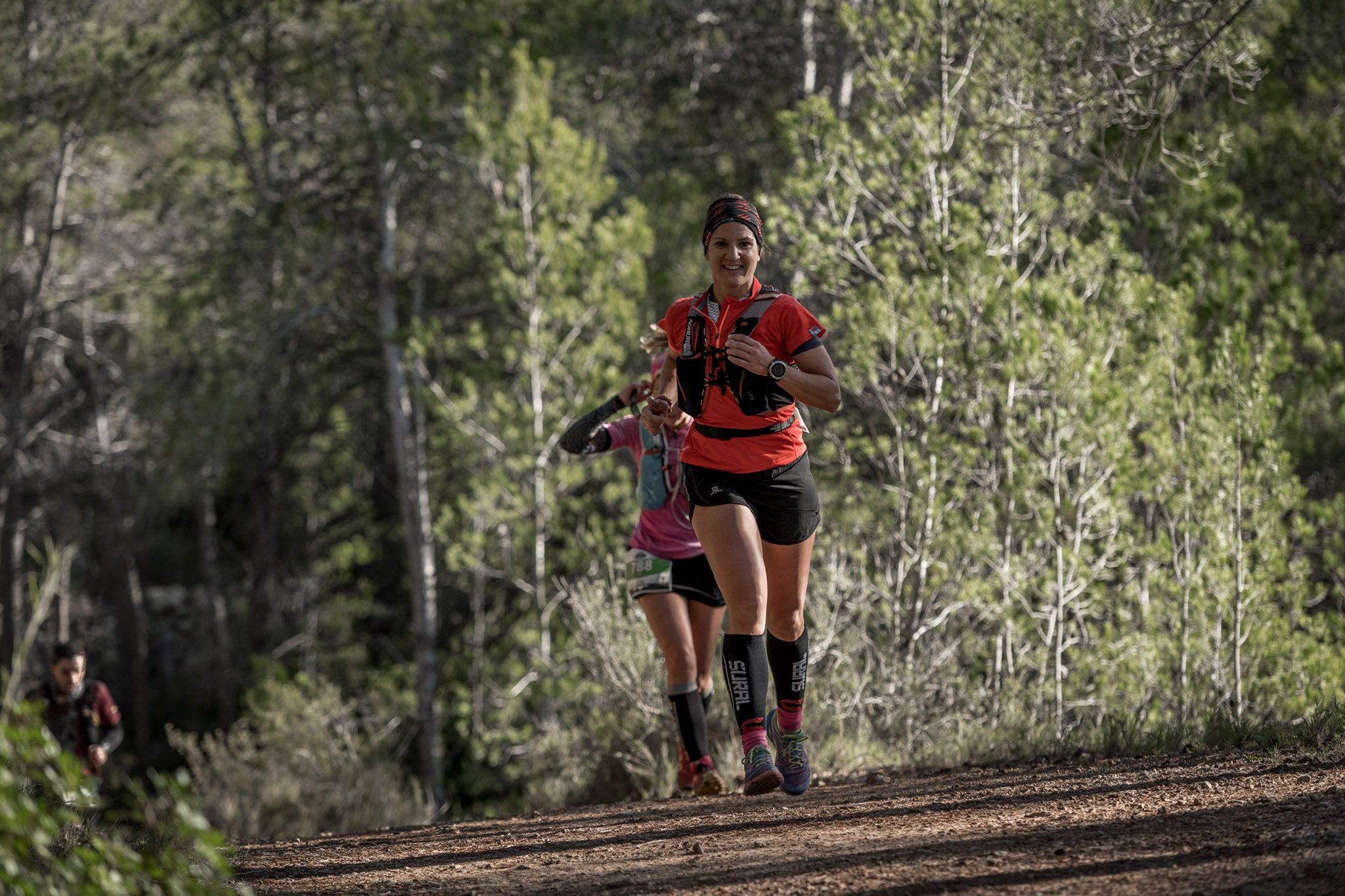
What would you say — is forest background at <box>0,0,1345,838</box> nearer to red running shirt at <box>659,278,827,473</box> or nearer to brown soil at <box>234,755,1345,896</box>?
brown soil at <box>234,755,1345,896</box>

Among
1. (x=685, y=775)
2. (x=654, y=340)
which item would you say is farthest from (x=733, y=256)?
(x=685, y=775)

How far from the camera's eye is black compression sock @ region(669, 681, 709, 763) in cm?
502

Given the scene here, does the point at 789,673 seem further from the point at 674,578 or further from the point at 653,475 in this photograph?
the point at 653,475

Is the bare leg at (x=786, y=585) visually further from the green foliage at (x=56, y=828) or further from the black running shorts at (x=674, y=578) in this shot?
the green foliage at (x=56, y=828)

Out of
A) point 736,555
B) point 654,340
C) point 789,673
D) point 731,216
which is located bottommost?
point 789,673

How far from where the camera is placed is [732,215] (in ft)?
14.0

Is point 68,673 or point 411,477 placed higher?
point 411,477

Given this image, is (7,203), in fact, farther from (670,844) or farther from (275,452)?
(670,844)

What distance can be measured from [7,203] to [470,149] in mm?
8371

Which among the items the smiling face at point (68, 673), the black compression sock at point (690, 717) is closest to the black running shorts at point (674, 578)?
the black compression sock at point (690, 717)

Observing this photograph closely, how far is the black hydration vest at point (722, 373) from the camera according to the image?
411 centimetres

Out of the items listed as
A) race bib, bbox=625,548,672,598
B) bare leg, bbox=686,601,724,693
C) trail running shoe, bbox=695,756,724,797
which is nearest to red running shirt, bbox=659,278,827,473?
race bib, bbox=625,548,672,598

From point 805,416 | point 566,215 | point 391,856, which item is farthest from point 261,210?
point 391,856

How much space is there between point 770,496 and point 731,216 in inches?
36.9
